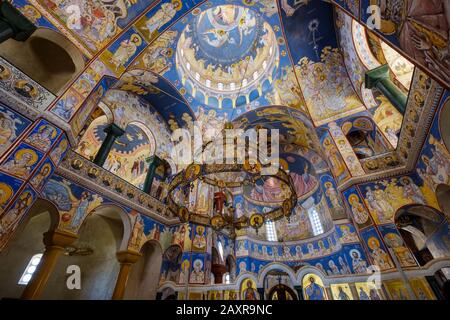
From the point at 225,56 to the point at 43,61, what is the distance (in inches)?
378

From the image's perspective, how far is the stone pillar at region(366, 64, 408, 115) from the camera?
6.45 meters

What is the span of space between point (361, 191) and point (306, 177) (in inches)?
287

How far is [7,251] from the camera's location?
851 cm

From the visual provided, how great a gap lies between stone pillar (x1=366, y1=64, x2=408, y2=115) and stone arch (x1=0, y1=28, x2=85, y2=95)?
10335mm

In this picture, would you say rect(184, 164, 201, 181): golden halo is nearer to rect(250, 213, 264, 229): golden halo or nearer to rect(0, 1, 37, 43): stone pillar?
rect(250, 213, 264, 229): golden halo

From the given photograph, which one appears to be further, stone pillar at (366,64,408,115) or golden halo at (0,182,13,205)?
stone pillar at (366,64,408,115)

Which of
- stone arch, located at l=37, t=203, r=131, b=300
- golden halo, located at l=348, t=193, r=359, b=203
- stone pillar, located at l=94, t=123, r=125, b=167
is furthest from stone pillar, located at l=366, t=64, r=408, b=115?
stone arch, located at l=37, t=203, r=131, b=300

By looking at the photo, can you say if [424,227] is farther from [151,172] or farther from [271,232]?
[151,172]

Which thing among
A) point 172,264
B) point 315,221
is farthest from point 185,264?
point 315,221

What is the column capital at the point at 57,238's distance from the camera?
6.10m

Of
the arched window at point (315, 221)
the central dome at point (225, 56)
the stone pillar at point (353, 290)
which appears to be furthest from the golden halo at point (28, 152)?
the arched window at point (315, 221)

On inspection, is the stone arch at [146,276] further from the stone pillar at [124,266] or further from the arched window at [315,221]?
the arched window at [315,221]

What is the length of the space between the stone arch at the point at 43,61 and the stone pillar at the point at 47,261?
4686 mm
